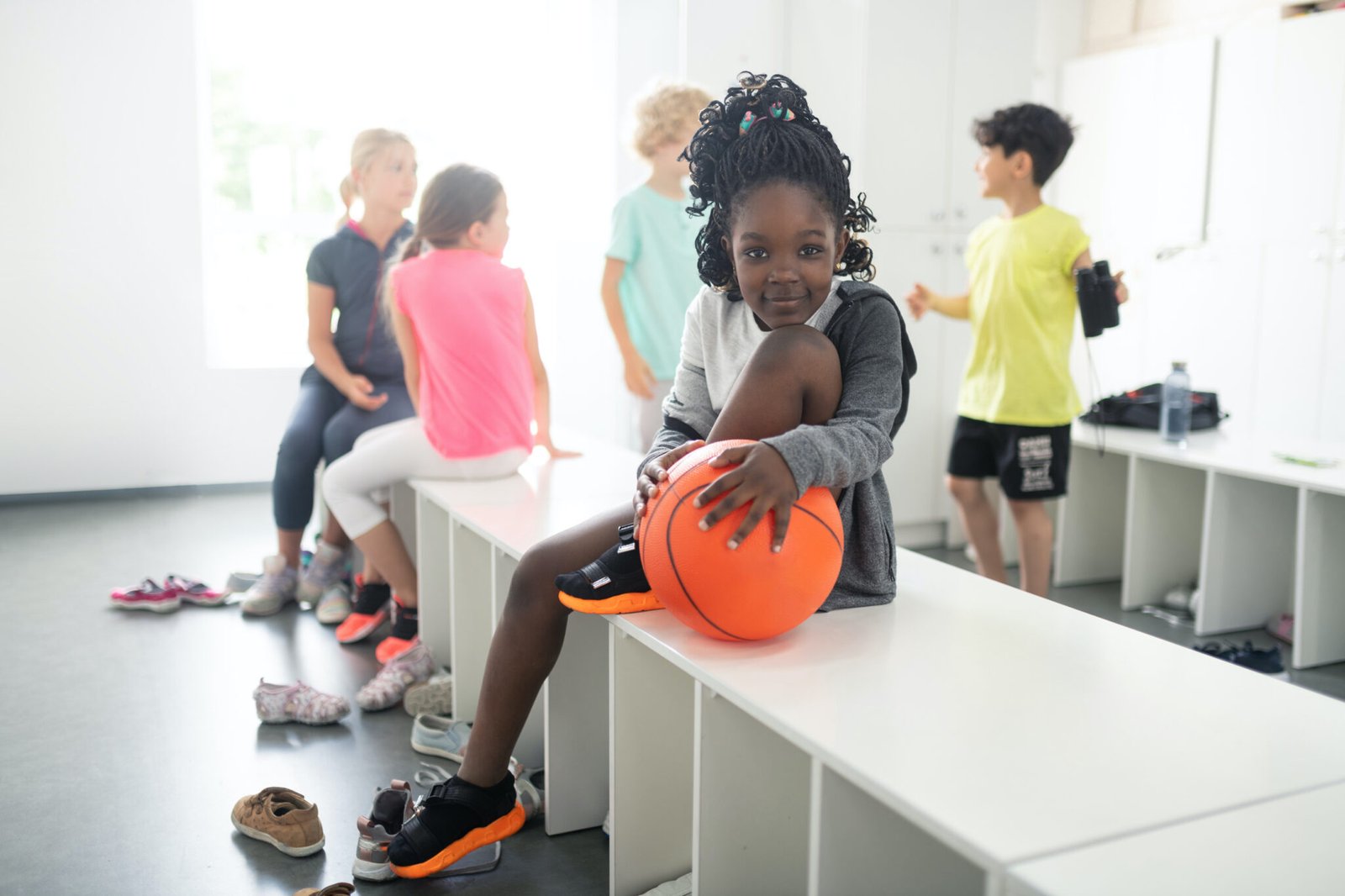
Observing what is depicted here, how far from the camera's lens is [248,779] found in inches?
87.6

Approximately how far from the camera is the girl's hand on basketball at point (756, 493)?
1.38 metres

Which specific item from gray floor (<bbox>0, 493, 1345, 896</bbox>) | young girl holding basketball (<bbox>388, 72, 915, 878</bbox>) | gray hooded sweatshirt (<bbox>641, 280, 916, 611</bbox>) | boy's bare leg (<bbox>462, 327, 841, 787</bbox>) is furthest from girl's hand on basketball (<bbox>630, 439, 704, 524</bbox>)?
gray floor (<bbox>0, 493, 1345, 896</bbox>)

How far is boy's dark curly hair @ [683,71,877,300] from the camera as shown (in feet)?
5.28

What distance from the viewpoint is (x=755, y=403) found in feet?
5.08

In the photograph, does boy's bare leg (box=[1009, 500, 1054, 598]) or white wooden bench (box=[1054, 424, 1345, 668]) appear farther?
boy's bare leg (box=[1009, 500, 1054, 598])

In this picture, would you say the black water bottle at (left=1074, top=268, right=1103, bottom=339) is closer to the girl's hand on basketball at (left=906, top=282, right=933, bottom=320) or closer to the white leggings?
the girl's hand on basketball at (left=906, top=282, right=933, bottom=320)

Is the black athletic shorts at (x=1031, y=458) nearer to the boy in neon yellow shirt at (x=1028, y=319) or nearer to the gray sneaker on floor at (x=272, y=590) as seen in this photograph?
the boy in neon yellow shirt at (x=1028, y=319)

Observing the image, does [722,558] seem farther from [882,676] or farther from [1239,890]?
[1239,890]

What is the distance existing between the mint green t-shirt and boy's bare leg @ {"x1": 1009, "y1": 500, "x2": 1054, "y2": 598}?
42.5 inches

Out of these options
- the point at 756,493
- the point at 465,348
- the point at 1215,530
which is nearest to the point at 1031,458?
the point at 1215,530

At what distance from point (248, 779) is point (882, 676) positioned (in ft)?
4.70

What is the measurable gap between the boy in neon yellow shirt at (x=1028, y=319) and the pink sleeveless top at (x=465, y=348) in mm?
1163

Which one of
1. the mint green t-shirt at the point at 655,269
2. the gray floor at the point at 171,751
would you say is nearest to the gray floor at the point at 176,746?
the gray floor at the point at 171,751

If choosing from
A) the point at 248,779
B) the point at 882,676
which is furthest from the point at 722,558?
the point at 248,779
